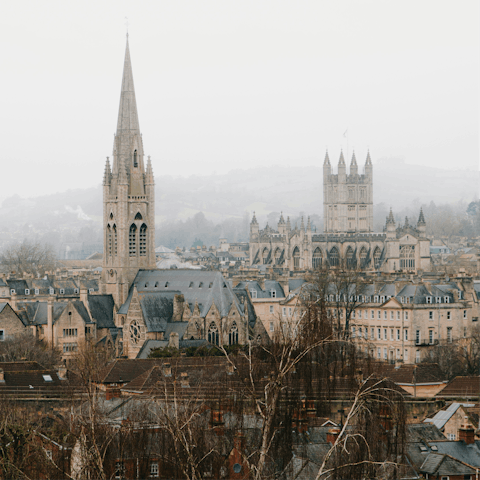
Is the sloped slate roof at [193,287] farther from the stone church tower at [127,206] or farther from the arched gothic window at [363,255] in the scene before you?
the arched gothic window at [363,255]

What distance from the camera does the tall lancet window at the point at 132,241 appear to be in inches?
3713

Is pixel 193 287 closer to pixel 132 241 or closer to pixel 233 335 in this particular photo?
pixel 233 335

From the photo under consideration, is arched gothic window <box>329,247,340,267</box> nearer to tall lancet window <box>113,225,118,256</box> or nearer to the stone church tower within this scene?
the stone church tower

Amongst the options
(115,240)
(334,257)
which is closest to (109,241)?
(115,240)

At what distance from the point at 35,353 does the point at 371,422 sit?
37.4 meters

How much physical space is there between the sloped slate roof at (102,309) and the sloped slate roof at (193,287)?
1418mm

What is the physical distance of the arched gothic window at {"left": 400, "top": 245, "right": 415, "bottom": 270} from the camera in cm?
14288

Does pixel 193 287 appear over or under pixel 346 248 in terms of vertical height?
over

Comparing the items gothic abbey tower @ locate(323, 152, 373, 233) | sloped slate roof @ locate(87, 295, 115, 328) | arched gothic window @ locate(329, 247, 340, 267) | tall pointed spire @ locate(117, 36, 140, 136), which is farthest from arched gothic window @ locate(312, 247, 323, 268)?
sloped slate roof @ locate(87, 295, 115, 328)

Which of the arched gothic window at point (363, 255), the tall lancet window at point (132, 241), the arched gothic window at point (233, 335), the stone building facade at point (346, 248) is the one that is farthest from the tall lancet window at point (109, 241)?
the arched gothic window at point (363, 255)

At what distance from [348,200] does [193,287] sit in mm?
96744

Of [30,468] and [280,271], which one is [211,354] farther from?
[280,271]

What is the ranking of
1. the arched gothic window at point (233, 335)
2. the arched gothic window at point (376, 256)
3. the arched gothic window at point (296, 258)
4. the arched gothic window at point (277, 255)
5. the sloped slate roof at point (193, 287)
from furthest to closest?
the arched gothic window at point (277, 255)
the arched gothic window at point (296, 258)
the arched gothic window at point (376, 256)
the sloped slate roof at point (193, 287)
the arched gothic window at point (233, 335)

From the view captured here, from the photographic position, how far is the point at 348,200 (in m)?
181
